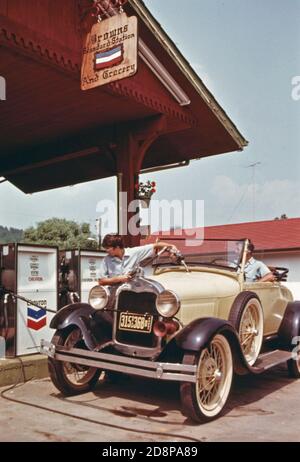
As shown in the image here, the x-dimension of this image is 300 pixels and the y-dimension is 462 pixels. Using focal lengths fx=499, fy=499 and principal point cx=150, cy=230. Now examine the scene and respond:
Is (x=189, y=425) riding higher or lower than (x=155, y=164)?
lower

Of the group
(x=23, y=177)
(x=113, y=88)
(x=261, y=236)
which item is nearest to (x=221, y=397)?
(x=113, y=88)

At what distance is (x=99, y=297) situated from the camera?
5059mm

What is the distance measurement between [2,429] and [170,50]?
6.18 m

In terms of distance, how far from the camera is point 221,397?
4688 mm

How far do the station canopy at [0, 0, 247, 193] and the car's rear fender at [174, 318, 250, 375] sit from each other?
3879 mm

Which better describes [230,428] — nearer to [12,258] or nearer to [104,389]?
[104,389]

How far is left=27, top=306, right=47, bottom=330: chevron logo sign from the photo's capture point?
20.4 ft

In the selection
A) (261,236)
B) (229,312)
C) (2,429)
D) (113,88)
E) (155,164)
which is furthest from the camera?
(261,236)

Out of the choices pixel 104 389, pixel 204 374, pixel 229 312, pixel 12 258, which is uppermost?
pixel 12 258

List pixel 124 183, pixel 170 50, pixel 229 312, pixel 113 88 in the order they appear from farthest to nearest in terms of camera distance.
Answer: pixel 124 183 < pixel 170 50 < pixel 113 88 < pixel 229 312

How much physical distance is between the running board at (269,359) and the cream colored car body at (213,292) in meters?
0.29

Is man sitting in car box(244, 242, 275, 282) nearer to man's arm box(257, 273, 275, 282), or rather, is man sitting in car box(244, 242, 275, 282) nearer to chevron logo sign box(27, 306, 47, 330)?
man's arm box(257, 273, 275, 282)

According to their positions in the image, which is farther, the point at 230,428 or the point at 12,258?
the point at 12,258

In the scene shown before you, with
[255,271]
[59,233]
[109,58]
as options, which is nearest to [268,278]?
[255,271]
